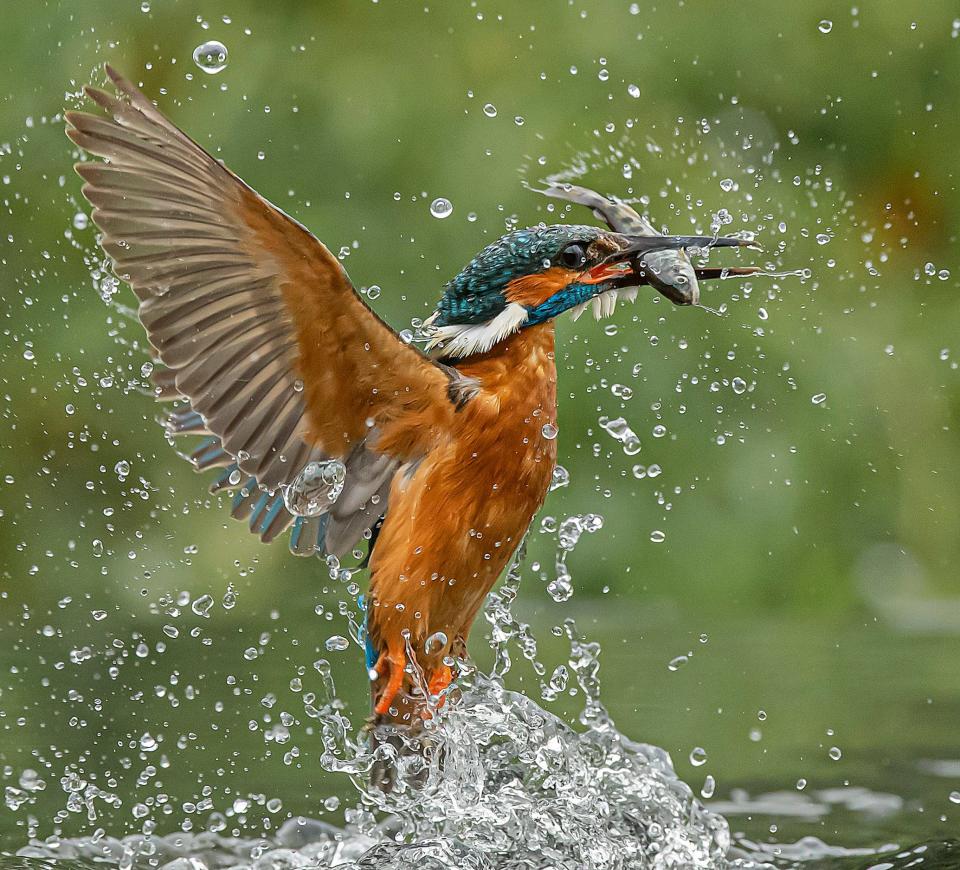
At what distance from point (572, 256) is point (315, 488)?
72cm

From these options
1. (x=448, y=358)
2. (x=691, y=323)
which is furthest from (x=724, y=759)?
(x=691, y=323)

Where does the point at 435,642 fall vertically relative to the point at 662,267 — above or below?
below

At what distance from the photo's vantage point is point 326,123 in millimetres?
7395

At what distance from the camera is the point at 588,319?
6.65 m

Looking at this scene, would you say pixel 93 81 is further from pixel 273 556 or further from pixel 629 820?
pixel 629 820

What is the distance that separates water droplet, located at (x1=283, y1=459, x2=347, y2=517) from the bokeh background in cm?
287

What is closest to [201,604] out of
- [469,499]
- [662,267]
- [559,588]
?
[559,588]

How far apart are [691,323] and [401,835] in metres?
4.05

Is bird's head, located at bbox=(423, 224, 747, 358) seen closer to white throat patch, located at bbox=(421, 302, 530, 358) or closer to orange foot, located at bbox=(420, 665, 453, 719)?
white throat patch, located at bbox=(421, 302, 530, 358)

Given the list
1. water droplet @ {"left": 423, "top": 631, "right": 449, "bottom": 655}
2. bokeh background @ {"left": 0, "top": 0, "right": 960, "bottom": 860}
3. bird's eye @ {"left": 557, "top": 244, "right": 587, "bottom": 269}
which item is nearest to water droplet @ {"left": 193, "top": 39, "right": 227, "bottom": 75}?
bird's eye @ {"left": 557, "top": 244, "right": 587, "bottom": 269}

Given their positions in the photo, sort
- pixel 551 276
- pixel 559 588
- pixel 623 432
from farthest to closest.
Answer: pixel 559 588, pixel 623 432, pixel 551 276

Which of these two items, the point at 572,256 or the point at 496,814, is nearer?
the point at 572,256

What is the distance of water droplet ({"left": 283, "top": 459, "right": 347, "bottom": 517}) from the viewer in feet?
10.2

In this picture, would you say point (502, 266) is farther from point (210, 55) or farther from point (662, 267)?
point (210, 55)
